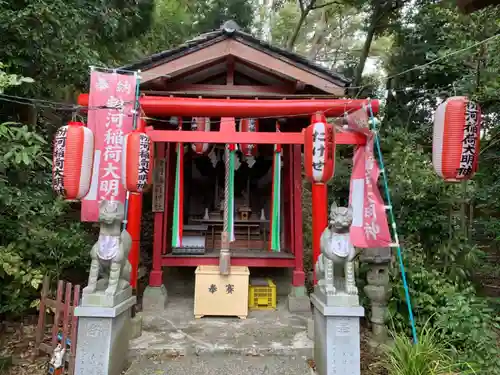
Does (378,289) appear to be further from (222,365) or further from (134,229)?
(134,229)

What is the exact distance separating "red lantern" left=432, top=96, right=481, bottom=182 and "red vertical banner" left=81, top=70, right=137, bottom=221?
499 cm

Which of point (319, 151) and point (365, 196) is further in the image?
point (365, 196)

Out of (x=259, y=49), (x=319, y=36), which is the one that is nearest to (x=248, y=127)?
(x=259, y=49)

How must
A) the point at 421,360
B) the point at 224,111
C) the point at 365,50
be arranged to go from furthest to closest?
1. the point at 365,50
2. the point at 224,111
3. the point at 421,360

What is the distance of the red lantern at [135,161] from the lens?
525cm

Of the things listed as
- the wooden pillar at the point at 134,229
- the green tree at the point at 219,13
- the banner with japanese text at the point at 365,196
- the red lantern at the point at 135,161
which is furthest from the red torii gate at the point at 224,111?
the green tree at the point at 219,13

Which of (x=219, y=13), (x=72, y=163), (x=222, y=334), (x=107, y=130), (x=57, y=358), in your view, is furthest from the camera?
(x=219, y=13)

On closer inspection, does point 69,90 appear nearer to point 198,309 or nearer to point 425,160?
point 198,309

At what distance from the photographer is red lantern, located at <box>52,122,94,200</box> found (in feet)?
16.3

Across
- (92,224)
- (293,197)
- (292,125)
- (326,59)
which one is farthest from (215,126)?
(326,59)

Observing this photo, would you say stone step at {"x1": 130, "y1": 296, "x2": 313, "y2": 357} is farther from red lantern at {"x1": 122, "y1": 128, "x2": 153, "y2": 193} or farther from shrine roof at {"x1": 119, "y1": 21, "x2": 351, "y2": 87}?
shrine roof at {"x1": 119, "y1": 21, "x2": 351, "y2": 87}

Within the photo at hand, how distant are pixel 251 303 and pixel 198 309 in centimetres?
123

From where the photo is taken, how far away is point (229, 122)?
644 cm

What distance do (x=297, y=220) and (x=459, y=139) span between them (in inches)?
151
